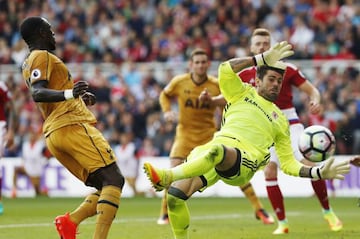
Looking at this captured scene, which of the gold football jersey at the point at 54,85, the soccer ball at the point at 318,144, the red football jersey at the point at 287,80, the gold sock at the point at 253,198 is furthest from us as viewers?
the gold sock at the point at 253,198

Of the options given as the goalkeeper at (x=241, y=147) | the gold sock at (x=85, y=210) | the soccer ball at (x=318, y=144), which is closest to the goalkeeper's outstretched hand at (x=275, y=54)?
the goalkeeper at (x=241, y=147)

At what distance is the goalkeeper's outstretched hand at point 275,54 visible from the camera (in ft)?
32.7

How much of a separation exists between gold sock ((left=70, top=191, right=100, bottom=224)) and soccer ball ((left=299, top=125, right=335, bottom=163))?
2247 mm

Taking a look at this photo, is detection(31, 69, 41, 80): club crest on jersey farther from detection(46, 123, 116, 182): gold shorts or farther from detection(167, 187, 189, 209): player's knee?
detection(167, 187, 189, 209): player's knee

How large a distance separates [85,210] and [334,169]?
2665 millimetres

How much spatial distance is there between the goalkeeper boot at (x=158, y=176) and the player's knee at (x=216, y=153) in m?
0.47

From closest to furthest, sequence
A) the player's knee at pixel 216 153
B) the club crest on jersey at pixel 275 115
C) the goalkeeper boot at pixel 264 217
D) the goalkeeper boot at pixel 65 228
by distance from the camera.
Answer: the player's knee at pixel 216 153, the goalkeeper boot at pixel 65 228, the club crest on jersey at pixel 275 115, the goalkeeper boot at pixel 264 217

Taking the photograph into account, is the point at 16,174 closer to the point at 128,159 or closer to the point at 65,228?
the point at 128,159

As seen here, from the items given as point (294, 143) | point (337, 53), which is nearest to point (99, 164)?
point (294, 143)

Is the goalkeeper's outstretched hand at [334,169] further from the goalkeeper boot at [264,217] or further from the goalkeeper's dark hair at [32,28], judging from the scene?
the goalkeeper boot at [264,217]

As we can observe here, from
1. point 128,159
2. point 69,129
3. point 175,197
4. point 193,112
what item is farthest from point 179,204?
point 128,159

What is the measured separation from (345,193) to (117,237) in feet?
36.3

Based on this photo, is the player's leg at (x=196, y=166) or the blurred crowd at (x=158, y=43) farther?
the blurred crowd at (x=158, y=43)

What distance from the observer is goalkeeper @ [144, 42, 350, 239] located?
941 cm
